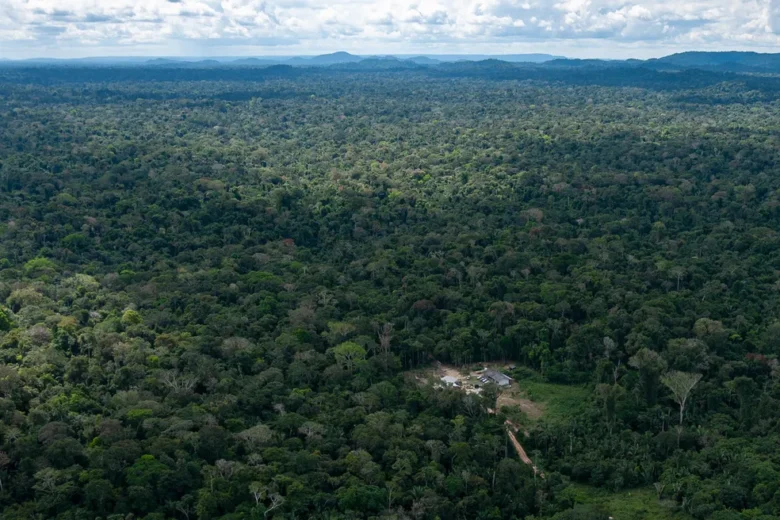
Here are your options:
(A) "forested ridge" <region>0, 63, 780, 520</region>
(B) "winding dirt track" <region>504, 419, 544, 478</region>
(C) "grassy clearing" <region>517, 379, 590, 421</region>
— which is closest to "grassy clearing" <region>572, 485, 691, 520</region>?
(A) "forested ridge" <region>0, 63, 780, 520</region>

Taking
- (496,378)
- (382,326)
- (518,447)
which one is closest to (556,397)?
(496,378)

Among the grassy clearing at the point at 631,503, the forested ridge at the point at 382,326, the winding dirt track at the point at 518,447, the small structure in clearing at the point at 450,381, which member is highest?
the forested ridge at the point at 382,326

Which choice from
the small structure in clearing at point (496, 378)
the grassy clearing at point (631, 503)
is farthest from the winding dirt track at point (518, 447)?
the small structure in clearing at point (496, 378)

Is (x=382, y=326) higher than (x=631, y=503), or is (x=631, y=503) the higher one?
(x=382, y=326)

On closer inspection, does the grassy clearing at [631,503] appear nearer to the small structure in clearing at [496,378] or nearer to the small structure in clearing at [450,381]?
the small structure in clearing at [496,378]

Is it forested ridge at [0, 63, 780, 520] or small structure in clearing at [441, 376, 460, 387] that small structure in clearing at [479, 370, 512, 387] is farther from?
small structure in clearing at [441, 376, 460, 387]

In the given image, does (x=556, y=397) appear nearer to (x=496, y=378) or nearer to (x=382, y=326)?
(x=496, y=378)

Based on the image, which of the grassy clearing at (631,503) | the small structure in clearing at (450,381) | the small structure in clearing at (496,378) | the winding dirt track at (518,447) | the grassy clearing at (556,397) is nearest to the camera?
the grassy clearing at (631,503)

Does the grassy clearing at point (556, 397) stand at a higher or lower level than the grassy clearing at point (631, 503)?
higher
